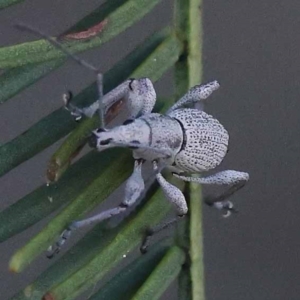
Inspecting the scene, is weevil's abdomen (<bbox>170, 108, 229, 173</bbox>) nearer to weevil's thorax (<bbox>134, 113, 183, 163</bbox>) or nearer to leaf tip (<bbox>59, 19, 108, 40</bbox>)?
weevil's thorax (<bbox>134, 113, 183, 163</bbox>)

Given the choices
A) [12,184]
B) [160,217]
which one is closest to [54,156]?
[160,217]

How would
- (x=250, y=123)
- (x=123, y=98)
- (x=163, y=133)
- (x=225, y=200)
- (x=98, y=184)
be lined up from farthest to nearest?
(x=250, y=123), (x=225, y=200), (x=163, y=133), (x=123, y=98), (x=98, y=184)

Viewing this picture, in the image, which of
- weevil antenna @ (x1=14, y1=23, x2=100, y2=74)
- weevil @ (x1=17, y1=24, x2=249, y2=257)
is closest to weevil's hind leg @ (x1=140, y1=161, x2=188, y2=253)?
weevil @ (x1=17, y1=24, x2=249, y2=257)

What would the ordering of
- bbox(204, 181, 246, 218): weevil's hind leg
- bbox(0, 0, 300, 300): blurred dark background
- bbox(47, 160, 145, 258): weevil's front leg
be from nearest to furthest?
bbox(47, 160, 145, 258): weevil's front leg → bbox(204, 181, 246, 218): weevil's hind leg → bbox(0, 0, 300, 300): blurred dark background

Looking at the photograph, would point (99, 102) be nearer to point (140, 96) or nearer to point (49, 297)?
point (140, 96)

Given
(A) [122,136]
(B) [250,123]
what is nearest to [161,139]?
(A) [122,136]
